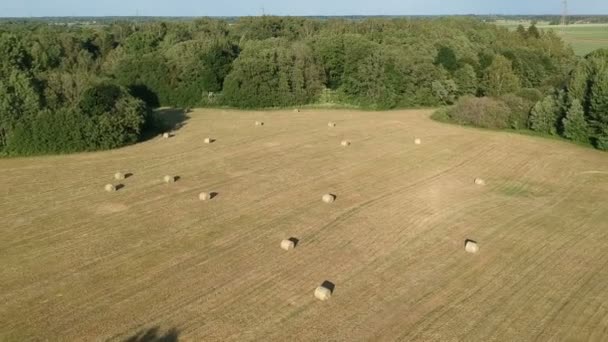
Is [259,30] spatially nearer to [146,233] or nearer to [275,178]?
[275,178]

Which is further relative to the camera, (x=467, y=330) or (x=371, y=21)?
(x=371, y=21)

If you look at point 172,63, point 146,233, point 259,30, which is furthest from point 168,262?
point 259,30

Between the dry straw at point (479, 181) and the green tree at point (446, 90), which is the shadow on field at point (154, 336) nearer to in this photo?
the dry straw at point (479, 181)

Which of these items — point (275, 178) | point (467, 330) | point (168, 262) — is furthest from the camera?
point (275, 178)

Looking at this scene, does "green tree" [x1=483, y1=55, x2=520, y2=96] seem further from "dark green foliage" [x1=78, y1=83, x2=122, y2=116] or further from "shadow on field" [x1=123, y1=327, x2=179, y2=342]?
"shadow on field" [x1=123, y1=327, x2=179, y2=342]

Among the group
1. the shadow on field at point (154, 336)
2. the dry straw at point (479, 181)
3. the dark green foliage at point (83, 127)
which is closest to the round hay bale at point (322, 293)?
the shadow on field at point (154, 336)

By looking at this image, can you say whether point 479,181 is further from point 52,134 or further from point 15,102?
point 15,102

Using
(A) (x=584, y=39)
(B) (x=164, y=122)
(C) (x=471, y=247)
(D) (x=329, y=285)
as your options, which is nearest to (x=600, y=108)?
(C) (x=471, y=247)
